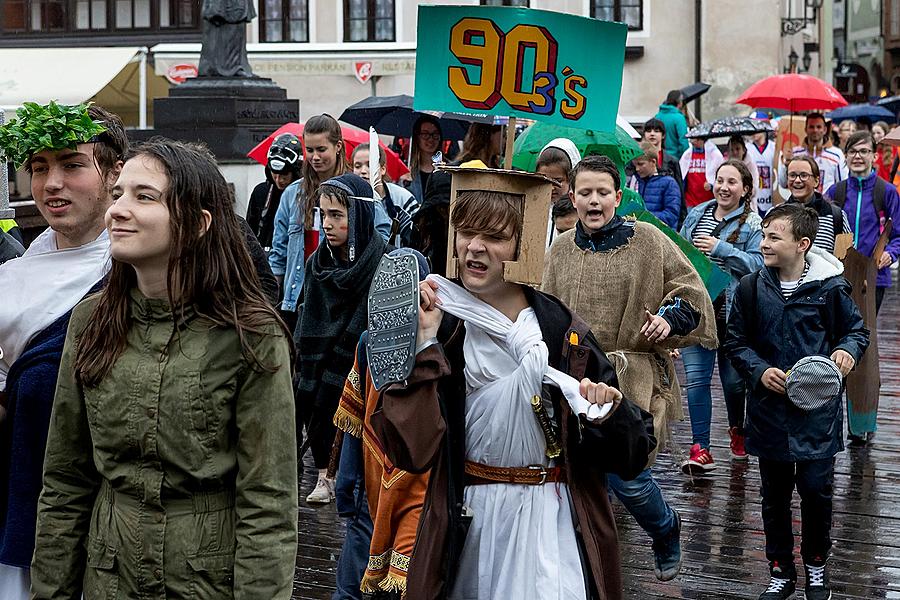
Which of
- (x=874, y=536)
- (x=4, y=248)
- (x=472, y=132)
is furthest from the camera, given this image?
(x=472, y=132)

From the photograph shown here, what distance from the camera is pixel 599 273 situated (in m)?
6.25

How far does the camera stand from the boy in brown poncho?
241 inches

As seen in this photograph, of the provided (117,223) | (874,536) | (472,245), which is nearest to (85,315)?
(117,223)

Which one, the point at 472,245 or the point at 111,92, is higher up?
the point at 111,92

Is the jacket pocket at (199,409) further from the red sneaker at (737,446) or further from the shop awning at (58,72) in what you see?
the shop awning at (58,72)

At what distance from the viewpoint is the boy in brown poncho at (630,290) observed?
241 inches

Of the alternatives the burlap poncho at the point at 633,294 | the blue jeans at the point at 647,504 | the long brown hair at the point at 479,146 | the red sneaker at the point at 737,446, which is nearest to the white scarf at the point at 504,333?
the blue jeans at the point at 647,504

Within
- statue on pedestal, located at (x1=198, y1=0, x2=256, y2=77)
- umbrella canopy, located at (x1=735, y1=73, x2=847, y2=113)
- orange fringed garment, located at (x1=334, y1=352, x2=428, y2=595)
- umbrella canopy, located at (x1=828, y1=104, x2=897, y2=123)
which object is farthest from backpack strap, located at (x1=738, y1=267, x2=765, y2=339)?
umbrella canopy, located at (x1=828, y1=104, x2=897, y2=123)

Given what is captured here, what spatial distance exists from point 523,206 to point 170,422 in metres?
1.29

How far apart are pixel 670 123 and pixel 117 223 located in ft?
50.4

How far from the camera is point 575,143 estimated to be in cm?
859

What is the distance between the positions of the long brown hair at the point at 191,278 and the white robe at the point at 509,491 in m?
0.78

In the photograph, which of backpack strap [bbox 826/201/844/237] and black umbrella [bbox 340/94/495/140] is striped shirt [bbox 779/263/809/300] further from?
black umbrella [bbox 340/94/495/140]

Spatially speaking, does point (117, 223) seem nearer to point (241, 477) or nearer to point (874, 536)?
point (241, 477)
